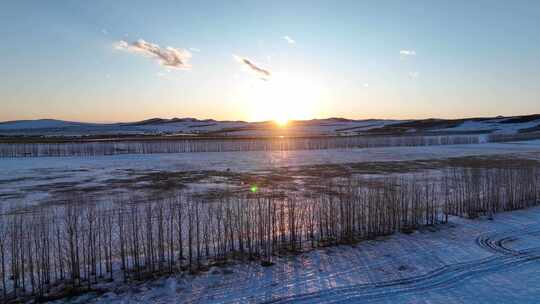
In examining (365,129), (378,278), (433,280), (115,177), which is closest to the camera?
(433,280)

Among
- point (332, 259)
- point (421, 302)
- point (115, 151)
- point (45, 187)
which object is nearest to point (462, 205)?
point (332, 259)

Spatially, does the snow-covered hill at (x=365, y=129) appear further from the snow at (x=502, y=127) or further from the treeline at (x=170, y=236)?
the treeline at (x=170, y=236)

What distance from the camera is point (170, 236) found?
9305 millimetres

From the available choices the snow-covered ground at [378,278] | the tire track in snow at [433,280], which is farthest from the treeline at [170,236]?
the tire track in snow at [433,280]

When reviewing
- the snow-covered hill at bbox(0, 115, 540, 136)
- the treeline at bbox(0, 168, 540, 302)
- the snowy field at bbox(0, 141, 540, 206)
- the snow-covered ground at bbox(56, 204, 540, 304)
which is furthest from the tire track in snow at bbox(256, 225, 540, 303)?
the snow-covered hill at bbox(0, 115, 540, 136)

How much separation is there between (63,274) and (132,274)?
4.12 feet

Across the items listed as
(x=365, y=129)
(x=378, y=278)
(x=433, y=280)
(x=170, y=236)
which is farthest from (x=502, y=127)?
(x=170, y=236)

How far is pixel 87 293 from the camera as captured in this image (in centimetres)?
639

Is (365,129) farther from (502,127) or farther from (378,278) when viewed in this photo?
(378,278)

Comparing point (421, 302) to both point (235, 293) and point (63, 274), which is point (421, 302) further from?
point (63, 274)

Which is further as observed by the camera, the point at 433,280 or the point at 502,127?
the point at 502,127

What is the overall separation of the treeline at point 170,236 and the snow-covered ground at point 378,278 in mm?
534

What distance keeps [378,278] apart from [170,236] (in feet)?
15.7

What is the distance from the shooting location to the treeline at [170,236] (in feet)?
23.1
